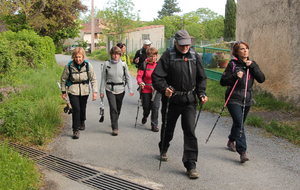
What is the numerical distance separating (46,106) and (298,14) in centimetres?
650

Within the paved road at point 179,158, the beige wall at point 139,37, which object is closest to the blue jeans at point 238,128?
the paved road at point 179,158

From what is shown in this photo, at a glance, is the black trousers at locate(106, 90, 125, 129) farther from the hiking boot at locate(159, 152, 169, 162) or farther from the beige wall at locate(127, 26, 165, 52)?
the beige wall at locate(127, 26, 165, 52)

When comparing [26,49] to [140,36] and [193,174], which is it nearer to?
[193,174]

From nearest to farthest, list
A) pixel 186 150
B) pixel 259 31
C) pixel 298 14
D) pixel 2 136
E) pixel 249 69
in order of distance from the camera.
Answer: pixel 186 150 → pixel 249 69 → pixel 2 136 → pixel 298 14 → pixel 259 31

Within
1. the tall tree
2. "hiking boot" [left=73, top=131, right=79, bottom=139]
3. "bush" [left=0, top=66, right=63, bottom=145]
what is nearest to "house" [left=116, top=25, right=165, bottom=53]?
the tall tree

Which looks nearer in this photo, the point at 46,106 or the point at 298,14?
the point at 46,106

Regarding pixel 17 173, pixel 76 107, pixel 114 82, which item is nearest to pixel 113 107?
pixel 114 82

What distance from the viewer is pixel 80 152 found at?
17.8ft

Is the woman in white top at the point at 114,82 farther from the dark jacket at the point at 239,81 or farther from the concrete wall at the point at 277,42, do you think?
the concrete wall at the point at 277,42

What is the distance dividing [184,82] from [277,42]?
5528 millimetres

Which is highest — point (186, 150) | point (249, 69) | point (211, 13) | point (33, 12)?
point (211, 13)

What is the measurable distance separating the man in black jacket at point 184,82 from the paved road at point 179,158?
1.35ft

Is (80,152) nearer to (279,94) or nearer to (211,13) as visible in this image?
(279,94)

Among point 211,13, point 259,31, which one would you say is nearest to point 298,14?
point 259,31
